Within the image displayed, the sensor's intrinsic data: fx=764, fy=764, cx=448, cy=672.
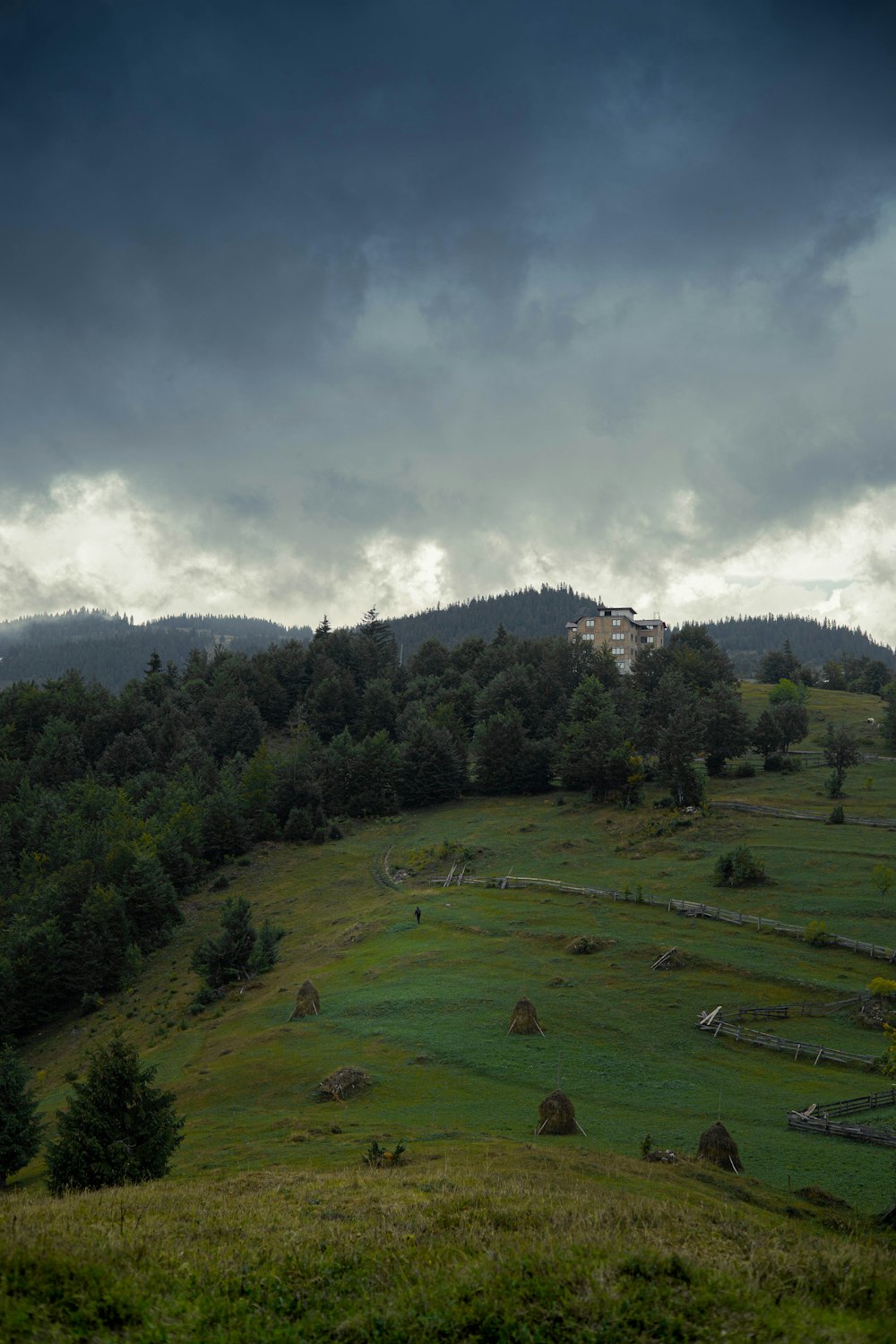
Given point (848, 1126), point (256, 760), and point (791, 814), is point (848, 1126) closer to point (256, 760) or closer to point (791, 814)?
point (791, 814)

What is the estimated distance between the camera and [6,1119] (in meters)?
38.6

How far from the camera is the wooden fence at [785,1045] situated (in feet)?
145

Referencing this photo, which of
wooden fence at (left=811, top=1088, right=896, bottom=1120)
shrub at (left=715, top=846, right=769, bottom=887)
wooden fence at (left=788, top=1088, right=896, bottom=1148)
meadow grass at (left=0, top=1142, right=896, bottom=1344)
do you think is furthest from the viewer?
shrub at (left=715, top=846, right=769, bottom=887)

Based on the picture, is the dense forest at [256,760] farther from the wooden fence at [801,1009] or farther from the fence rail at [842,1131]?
the fence rail at [842,1131]

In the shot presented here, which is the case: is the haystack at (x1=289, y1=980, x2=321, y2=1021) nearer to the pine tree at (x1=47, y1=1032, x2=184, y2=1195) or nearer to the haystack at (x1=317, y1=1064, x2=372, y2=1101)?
the haystack at (x1=317, y1=1064, x2=372, y2=1101)

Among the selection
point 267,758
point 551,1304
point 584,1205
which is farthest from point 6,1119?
point 267,758

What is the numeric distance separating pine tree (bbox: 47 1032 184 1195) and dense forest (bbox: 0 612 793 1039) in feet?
187

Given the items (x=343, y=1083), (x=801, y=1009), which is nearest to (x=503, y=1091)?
(x=343, y=1083)

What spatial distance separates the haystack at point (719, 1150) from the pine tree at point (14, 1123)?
32804mm

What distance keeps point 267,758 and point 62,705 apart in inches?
2375

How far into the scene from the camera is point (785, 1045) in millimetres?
45938

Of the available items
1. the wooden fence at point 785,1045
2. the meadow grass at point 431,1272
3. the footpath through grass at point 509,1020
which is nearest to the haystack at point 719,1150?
the footpath through grass at point 509,1020

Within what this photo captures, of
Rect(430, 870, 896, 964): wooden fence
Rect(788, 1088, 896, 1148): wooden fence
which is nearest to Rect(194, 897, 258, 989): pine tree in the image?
Rect(430, 870, 896, 964): wooden fence

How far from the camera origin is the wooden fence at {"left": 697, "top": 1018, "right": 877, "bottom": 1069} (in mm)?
44125
